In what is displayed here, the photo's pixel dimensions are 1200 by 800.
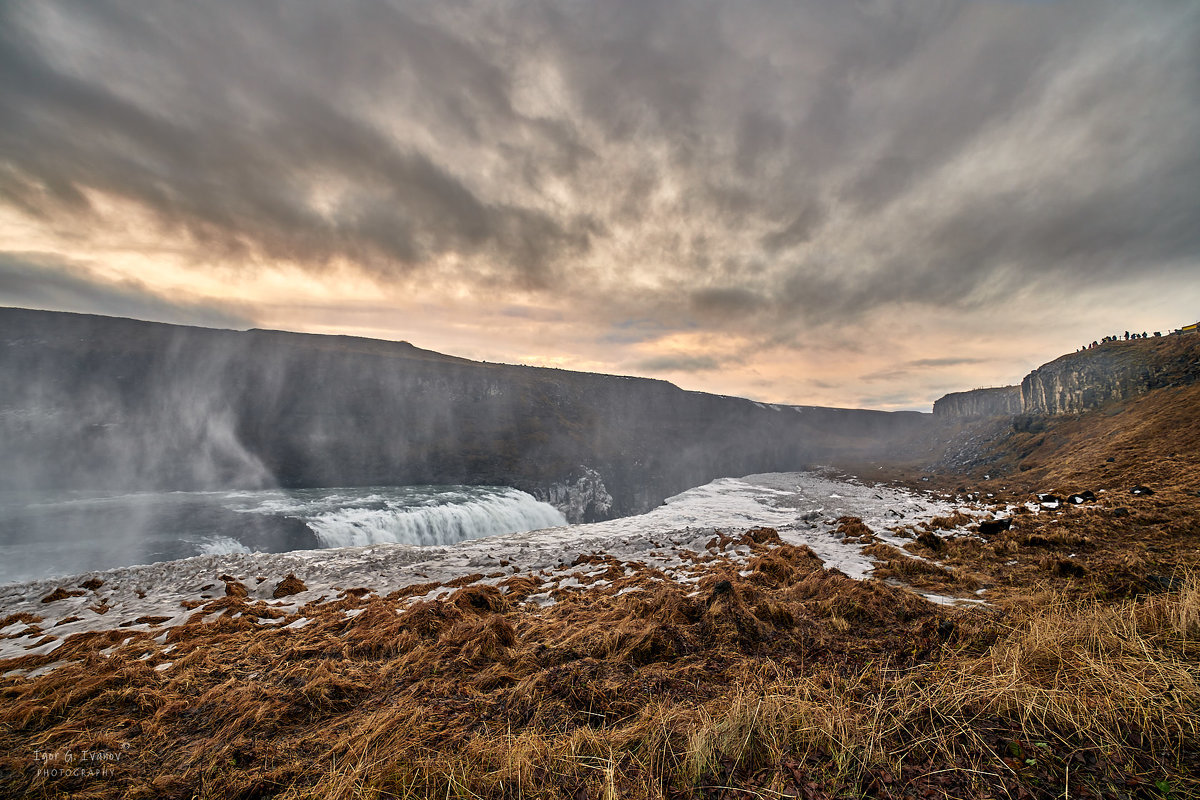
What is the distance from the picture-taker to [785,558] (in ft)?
30.4

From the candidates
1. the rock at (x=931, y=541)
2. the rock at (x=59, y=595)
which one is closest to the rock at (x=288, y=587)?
the rock at (x=59, y=595)

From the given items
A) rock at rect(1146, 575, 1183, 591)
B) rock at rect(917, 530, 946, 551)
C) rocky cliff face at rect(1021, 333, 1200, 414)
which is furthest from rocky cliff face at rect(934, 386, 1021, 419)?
rock at rect(1146, 575, 1183, 591)

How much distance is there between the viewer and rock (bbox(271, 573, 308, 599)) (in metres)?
9.02

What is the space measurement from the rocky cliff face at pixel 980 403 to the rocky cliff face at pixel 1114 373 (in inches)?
1114

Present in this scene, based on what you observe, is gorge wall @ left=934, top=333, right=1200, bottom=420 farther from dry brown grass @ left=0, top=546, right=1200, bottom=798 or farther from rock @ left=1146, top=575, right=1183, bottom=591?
dry brown grass @ left=0, top=546, right=1200, bottom=798

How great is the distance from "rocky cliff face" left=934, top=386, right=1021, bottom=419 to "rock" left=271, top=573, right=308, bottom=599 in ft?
271

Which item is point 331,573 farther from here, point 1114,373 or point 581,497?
point 1114,373

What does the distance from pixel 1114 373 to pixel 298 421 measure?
69465 mm

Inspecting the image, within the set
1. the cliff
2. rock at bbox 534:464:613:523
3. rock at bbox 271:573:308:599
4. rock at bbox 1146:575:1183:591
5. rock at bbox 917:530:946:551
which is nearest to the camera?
rock at bbox 1146:575:1183:591

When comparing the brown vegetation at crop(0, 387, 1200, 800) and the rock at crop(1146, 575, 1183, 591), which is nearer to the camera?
the brown vegetation at crop(0, 387, 1200, 800)

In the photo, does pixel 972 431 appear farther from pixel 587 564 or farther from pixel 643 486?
pixel 587 564

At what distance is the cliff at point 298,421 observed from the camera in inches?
1133

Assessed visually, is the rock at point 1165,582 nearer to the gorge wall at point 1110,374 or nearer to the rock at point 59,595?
the rock at point 59,595

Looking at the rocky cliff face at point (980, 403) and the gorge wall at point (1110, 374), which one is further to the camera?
the rocky cliff face at point (980, 403)
